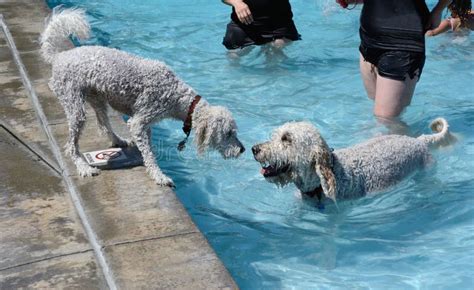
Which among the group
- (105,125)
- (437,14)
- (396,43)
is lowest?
(105,125)

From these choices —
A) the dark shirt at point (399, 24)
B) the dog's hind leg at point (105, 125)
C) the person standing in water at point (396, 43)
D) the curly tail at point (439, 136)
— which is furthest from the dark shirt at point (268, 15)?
the dog's hind leg at point (105, 125)

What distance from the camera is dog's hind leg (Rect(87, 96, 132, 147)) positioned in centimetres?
529

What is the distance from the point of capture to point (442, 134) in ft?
18.9

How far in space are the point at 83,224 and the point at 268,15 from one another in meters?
4.53

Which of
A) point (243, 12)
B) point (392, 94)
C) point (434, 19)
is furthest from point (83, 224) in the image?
point (243, 12)

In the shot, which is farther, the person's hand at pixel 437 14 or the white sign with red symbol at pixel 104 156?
the person's hand at pixel 437 14

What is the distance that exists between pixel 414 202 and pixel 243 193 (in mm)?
1315

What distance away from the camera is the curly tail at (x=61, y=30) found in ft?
16.9

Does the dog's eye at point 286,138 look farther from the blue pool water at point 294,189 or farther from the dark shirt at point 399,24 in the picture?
the dark shirt at point 399,24

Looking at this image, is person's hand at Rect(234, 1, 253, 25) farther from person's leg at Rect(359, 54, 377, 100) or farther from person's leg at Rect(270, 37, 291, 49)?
person's leg at Rect(359, 54, 377, 100)

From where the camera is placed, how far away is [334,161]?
16.5 ft

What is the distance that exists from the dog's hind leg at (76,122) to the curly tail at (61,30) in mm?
430

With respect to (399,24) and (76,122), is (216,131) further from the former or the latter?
(399,24)

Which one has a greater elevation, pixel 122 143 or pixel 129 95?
pixel 129 95
